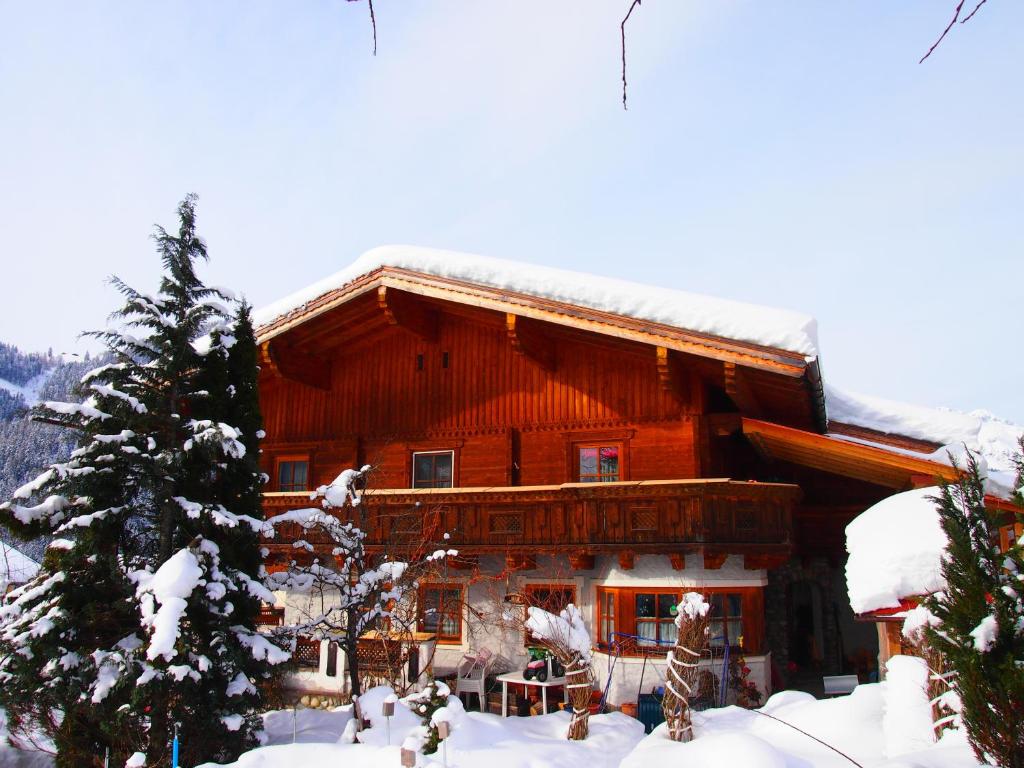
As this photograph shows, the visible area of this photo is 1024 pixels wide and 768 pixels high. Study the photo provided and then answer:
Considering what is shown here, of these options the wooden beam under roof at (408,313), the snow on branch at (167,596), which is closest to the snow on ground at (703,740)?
the snow on branch at (167,596)

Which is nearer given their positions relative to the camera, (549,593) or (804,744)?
(804,744)

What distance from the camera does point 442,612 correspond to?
15.4m

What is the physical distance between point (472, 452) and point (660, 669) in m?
5.53

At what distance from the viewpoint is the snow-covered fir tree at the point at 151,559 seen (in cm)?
905

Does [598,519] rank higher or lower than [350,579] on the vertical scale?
higher

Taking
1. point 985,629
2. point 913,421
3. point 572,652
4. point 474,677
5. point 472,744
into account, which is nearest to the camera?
point 985,629

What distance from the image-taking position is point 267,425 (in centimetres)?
1838

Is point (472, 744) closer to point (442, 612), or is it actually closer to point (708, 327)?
point (442, 612)

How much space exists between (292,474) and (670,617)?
889 cm

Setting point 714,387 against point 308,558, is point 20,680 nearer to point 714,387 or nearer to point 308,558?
point 308,558

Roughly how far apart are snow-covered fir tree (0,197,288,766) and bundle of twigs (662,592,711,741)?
463 cm

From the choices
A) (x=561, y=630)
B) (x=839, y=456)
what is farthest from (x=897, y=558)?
(x=839, y=456)

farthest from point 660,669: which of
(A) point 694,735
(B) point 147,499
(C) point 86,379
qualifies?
(C) point 86,379

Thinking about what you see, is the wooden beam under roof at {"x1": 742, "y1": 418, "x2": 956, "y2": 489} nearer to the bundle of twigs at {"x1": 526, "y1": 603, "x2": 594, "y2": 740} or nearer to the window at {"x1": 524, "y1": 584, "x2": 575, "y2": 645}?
the window at {"x1": 524, "y1": 584, "x2": 575, "y2": 645}
